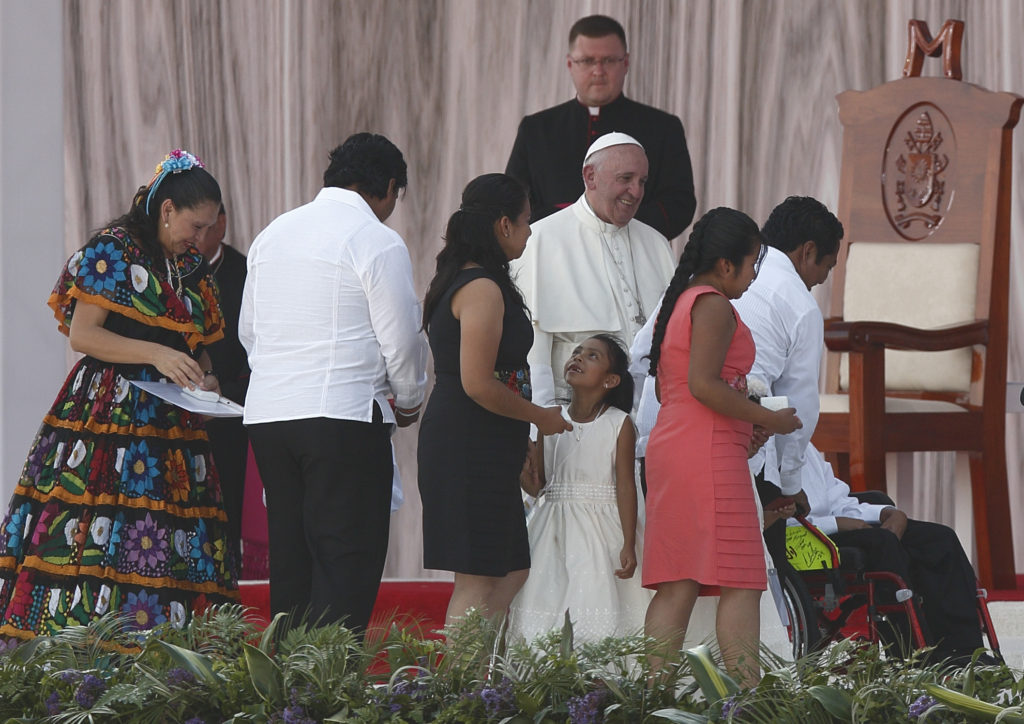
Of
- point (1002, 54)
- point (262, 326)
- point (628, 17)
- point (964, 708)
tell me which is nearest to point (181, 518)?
point (262, 326)

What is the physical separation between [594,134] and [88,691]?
3178 millimetres

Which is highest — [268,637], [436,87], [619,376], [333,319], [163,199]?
[436,87]

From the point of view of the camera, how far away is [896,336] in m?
4.66

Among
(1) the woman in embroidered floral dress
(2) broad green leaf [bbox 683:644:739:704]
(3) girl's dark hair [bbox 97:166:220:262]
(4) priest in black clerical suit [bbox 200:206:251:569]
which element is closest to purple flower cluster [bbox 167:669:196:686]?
(2) broad green leaf [bbox 683:644:739:704]

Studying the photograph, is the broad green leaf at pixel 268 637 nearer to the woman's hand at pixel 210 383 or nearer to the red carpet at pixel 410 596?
the woman's hand at pixel 210 383

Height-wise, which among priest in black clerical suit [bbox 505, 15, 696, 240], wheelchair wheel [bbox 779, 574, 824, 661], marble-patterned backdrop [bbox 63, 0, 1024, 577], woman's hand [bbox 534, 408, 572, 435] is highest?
marble-patterned backdrop [bbox 63, 0, 1024, 577]

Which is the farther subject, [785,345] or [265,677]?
[785,345]

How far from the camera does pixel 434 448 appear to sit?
10.4 feet

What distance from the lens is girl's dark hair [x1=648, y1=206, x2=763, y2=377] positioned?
3.19m

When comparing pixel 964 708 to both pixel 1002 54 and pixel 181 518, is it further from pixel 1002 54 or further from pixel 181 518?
pixel 1002 54

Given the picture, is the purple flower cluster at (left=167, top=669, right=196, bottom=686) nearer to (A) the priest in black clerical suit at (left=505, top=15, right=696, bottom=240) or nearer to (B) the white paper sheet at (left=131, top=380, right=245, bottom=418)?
(B) the white paper sheet at (left=131, top=380, right=245, bottom=418)

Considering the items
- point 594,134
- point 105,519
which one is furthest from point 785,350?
point 105,519

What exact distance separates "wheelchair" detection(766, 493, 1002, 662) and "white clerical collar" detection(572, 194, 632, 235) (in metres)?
0.98

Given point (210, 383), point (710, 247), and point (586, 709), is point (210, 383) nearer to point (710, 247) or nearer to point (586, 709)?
point (710, 247)
